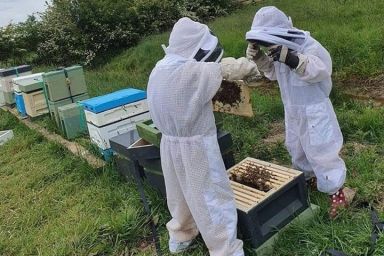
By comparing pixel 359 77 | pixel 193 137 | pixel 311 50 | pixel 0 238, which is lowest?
pixel 0 238

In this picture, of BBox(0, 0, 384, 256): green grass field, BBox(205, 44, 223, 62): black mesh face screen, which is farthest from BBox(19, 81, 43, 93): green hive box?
BBox(205, 44, 223, 62): black mesh face screen

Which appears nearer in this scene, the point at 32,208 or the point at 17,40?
the point at 32,208

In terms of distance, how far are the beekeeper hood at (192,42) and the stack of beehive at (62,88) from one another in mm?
3714

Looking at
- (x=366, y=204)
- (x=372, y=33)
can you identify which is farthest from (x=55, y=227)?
(x=372, y=33)

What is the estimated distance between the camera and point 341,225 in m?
3.15

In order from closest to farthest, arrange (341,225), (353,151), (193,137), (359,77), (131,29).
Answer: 1. (193,137)
2. (341,225)
3. (353,151)
4. (359,77)
5. (131,29)

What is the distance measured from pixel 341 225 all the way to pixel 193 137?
126 centimetres

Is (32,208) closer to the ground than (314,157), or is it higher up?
closer to the ground

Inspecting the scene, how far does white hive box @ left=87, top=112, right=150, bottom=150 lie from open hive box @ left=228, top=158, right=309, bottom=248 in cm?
172

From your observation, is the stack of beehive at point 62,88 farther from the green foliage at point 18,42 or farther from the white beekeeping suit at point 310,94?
the green foliage at point 18,42

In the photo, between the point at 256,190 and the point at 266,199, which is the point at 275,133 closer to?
the point at 256,190

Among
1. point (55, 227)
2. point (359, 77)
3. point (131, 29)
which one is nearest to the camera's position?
point (55, 227)

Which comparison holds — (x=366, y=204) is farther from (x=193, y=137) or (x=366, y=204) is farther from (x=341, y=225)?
(x=193, y=137)

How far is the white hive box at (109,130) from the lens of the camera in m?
4.88
